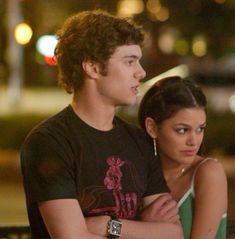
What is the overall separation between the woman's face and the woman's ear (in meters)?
0.02

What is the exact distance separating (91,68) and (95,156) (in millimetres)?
340

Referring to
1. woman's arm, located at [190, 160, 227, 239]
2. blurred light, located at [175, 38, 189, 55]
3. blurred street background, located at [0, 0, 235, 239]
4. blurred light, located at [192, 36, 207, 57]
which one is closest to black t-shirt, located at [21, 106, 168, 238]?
woman's arm, located at [190, 160, 227, 239]

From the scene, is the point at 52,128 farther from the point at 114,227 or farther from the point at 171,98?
the point at 171,98

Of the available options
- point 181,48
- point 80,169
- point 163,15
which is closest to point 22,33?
point 181,48

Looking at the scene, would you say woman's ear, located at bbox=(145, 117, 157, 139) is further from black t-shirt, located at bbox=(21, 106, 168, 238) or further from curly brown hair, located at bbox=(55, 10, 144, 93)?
curly brown hair, located at bbox=(55, 10, 144, 93)

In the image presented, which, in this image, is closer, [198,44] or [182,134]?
[182,134]

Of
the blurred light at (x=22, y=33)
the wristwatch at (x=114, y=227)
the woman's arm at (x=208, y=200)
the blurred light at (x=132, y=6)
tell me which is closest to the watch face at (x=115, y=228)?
the wristwatch at (x=114, y=227)

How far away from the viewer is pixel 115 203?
3512 mm

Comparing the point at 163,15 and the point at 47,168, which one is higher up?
the point at 163,15

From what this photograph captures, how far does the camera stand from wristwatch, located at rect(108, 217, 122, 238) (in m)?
3.49

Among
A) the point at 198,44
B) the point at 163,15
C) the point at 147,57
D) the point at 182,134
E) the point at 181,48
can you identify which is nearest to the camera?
the point at 182,134

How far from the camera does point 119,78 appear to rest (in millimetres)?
3596

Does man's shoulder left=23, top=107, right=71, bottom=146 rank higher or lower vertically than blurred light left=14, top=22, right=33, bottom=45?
lower

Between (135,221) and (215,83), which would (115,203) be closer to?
(135,221)
